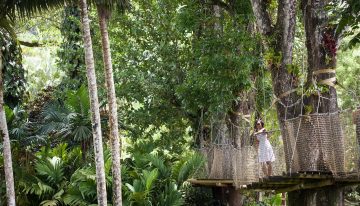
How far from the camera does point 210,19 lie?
1118cm

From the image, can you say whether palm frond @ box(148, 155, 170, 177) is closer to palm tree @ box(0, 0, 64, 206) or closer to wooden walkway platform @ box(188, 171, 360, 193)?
palm tree @ box(0, 0, 64, 206)

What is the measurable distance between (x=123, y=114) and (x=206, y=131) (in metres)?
2.74

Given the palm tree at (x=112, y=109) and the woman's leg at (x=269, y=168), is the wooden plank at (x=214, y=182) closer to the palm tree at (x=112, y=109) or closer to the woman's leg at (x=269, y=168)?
the woman's leg at (x=269, y=168)

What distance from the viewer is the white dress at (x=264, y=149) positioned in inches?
375

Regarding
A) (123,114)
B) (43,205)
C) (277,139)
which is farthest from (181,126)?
(277,139)

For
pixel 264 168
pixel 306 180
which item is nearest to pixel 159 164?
pixel 264 168

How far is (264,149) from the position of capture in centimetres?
973

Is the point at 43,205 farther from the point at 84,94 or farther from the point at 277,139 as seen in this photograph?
the point at 277,139

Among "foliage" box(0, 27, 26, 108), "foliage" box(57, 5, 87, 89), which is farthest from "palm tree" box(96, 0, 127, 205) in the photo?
"foliage" box(57, 5, 87, 89)

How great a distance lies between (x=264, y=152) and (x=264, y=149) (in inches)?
2.2

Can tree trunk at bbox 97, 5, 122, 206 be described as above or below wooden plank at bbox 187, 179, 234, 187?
above

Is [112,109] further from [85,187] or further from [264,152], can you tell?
[85,187]

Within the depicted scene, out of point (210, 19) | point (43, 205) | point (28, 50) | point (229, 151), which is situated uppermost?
point (28, 50)

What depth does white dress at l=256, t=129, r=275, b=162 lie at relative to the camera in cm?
951
